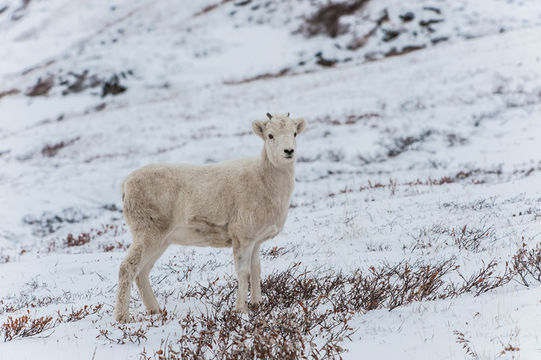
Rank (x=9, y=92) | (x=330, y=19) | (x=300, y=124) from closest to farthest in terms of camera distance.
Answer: (x=300, y=124), (x=9, y=92), (x=330, y=19)

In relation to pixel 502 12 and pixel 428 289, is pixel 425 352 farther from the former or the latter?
pixel 502 12

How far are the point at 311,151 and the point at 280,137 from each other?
1257cm

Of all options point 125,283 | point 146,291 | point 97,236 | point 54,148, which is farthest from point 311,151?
point 54,148

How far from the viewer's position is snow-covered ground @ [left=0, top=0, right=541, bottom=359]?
15.0 feet

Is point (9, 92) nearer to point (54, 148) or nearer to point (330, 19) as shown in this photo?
point (54, 148)

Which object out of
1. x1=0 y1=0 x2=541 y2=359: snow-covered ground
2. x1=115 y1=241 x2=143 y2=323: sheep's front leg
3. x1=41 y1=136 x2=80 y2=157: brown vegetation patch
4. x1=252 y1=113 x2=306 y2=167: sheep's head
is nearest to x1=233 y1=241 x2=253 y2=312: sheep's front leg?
x1=0 y1=0 x2=541 y2=359: snow-covered ground

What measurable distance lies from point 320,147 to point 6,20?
6844 centimetres

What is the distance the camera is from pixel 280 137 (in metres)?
5.08

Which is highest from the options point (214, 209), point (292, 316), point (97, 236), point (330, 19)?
point (214, 209)

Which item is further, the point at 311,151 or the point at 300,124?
the point at 311,151

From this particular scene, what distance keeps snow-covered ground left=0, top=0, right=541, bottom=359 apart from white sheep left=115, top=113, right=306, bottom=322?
0.79 meters

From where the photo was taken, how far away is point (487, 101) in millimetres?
19609

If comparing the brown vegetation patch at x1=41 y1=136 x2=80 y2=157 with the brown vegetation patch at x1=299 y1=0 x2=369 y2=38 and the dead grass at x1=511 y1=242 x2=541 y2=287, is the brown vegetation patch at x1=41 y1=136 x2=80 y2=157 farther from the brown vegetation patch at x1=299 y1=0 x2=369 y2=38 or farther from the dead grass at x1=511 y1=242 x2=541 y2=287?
the brown vegetation patch at x1=299 y1=0 x2=369 y2=38

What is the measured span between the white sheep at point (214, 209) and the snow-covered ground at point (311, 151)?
79cm
